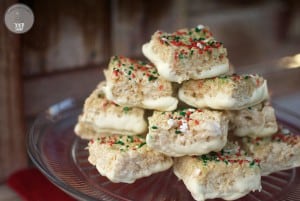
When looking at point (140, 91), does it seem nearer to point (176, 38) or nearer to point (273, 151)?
point (176, 38)

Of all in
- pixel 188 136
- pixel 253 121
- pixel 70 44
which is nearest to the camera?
pixel 188 136

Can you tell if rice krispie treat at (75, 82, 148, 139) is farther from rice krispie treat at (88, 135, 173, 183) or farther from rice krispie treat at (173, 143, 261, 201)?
rice krispie treat at (173, 143, 261, 201)

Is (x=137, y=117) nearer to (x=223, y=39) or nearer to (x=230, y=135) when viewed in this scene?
(x=230, y=135)

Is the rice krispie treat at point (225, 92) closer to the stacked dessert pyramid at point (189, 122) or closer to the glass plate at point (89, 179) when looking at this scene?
the stacked dessert pyramid at point (189, 122)

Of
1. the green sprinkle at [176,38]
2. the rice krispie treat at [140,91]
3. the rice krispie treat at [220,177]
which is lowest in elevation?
the rice krispie treat at [220,177]

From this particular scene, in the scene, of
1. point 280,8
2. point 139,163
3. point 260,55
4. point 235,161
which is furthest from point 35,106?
point 280,8

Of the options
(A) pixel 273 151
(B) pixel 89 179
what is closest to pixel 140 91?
(B) pixel 89 179

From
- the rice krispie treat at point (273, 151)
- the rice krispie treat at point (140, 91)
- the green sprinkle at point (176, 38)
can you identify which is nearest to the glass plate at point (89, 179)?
the rice krispie treat at point (273, 151)

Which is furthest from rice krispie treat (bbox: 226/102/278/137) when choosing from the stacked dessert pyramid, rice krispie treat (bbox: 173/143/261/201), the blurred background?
the blurred background
